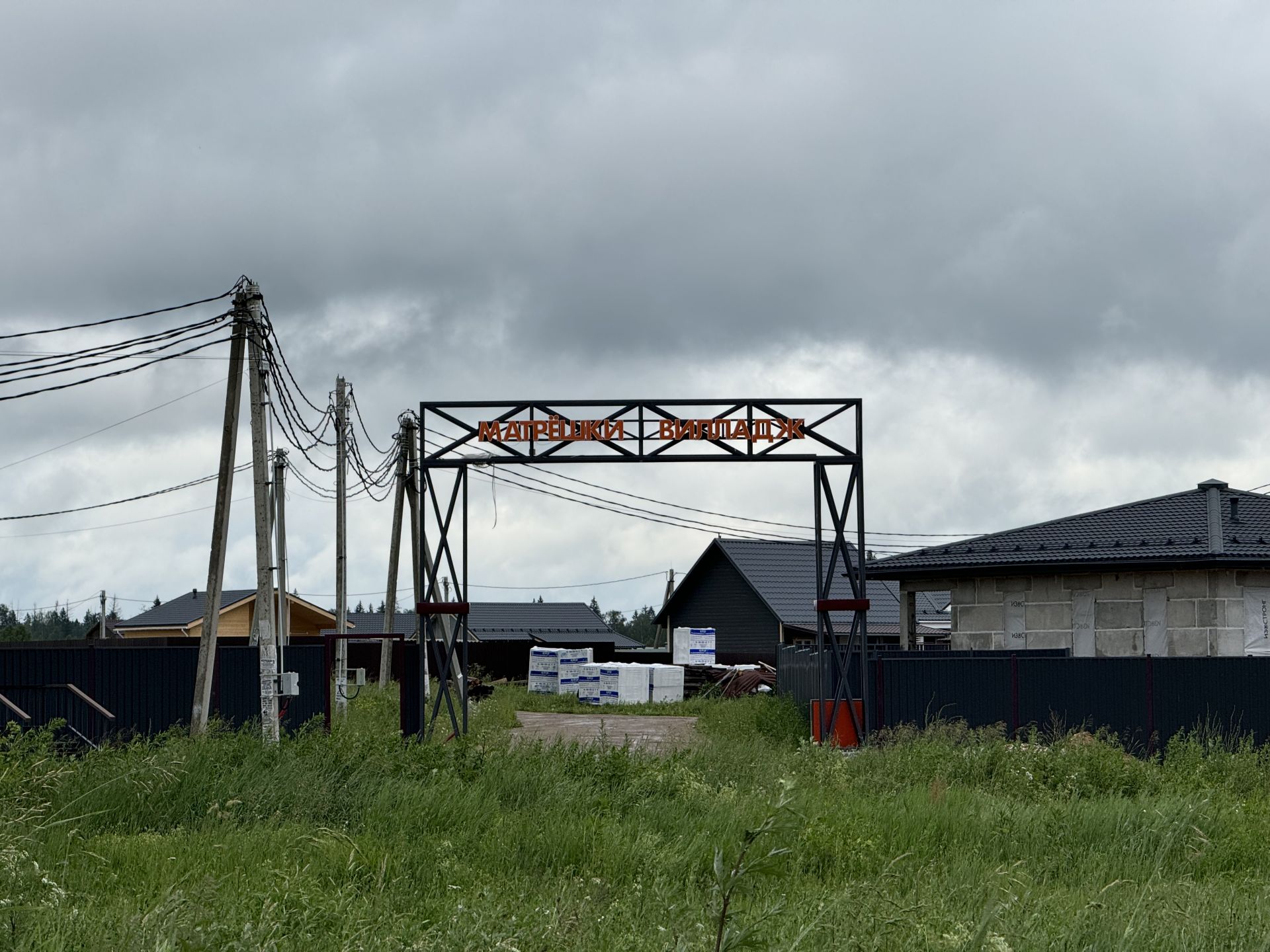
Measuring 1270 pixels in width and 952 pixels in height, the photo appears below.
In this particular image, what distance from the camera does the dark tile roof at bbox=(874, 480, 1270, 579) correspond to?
2375 centimetres

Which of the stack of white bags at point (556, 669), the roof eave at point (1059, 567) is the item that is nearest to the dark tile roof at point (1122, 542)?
the roof eave at point (1059, 567)

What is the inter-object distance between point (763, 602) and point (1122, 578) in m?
24.7

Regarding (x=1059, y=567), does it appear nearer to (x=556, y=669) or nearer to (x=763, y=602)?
(x=556, y=669)

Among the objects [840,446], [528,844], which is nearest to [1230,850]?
[528,844]

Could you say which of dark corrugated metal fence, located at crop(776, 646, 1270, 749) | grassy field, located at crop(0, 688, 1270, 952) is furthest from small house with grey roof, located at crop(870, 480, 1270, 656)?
grassy field, located at crop(0, 688, 1270, 952)

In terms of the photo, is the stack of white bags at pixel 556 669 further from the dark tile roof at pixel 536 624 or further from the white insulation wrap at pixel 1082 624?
the dark tile roof at pixel 536 624

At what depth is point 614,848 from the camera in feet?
33.3

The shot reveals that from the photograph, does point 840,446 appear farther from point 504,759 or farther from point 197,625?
point 197,625

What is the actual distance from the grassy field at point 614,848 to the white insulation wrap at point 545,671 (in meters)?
22.2

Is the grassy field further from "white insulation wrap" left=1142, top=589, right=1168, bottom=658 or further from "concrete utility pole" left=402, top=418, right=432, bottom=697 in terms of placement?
"concrete utility pole" left=402, top=418, right=432, bottom=697

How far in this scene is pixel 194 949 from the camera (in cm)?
571

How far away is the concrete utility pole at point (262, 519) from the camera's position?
58.3 feet

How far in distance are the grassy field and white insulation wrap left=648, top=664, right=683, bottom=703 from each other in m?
18.2

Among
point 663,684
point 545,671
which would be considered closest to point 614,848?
point 663,684
